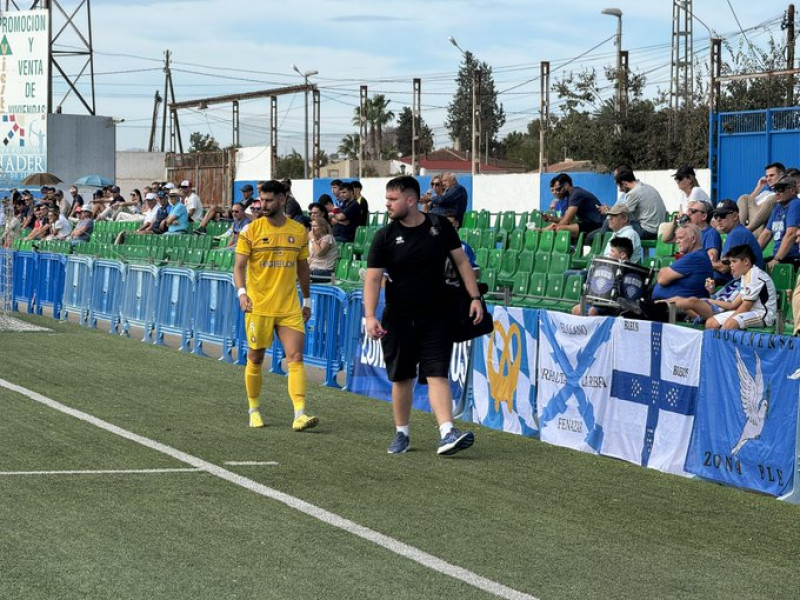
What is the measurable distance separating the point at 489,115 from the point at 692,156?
118827 mm


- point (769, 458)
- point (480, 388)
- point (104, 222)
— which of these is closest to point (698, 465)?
point (769, 458)

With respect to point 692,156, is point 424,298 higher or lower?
lower

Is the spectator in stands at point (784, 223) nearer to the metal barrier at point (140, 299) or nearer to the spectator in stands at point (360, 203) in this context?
the spectator in stands at point (360, 203)

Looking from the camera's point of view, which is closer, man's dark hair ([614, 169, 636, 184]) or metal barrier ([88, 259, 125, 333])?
man's dark hair ([614, 169, 636, 184])

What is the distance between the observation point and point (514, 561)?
275 inches

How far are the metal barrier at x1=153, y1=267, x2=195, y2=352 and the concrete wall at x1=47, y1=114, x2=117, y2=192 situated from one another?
3553 centimetres

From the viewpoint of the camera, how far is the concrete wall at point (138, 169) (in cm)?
7712

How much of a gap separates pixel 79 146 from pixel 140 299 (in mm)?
35872

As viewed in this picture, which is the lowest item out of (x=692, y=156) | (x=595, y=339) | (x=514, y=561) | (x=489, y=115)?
(x=514, y=561)

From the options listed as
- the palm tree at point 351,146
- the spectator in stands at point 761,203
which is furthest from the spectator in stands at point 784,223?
the palm tree at point 351,146

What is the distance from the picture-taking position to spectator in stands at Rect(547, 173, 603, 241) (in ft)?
63.3

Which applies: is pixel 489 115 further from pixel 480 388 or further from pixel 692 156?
pixel 480 388

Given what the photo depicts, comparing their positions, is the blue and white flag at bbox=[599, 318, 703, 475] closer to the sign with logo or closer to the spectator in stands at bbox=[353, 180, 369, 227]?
the spectator in stands at bbox=[353, 180, 369, 227]

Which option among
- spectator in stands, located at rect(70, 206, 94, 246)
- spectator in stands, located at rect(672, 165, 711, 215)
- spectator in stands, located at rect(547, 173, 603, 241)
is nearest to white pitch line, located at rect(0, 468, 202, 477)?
spectator in stands, located at rect(672, 165, 711, 215)
